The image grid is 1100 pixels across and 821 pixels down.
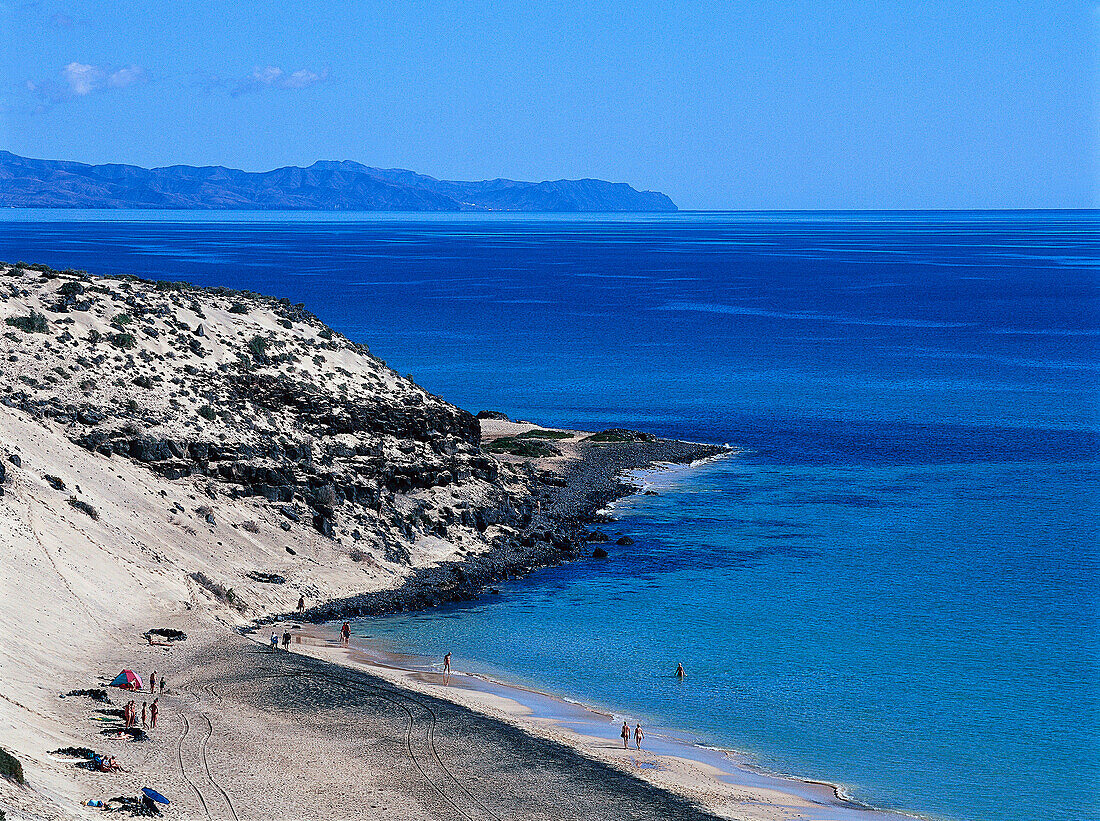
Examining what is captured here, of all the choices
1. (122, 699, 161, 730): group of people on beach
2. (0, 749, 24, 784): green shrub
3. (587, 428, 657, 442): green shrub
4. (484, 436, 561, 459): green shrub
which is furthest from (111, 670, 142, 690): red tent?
(587, 428, 657, 442): green shrub

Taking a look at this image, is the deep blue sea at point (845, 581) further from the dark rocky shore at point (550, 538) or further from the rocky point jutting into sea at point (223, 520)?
the rocky point jutting into sea at point (223, 520)

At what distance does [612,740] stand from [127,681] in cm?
1575

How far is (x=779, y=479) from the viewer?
242 ft

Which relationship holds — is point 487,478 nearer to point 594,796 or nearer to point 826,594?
point 826,594

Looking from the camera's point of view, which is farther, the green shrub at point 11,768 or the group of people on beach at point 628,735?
the group of people on beach at point 628,735

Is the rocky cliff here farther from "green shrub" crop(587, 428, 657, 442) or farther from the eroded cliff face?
"green shrub" crop(587, 428, 657, 442)

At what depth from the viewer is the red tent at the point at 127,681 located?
124 feet

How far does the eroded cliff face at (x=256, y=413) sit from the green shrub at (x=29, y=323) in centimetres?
6

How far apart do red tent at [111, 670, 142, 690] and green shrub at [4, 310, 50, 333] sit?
2691 cm

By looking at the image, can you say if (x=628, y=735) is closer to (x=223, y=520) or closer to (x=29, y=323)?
(x=223, y=520)

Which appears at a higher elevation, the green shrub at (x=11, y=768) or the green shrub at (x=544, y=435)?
the green shrub at (x=544, y=435)

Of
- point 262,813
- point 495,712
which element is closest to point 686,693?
point 495,712

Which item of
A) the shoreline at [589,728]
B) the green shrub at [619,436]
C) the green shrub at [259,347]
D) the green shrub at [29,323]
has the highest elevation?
the green shrub at [29,323]

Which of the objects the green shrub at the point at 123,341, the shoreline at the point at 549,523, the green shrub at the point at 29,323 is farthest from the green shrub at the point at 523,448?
the green shrub at the point at 29,323
